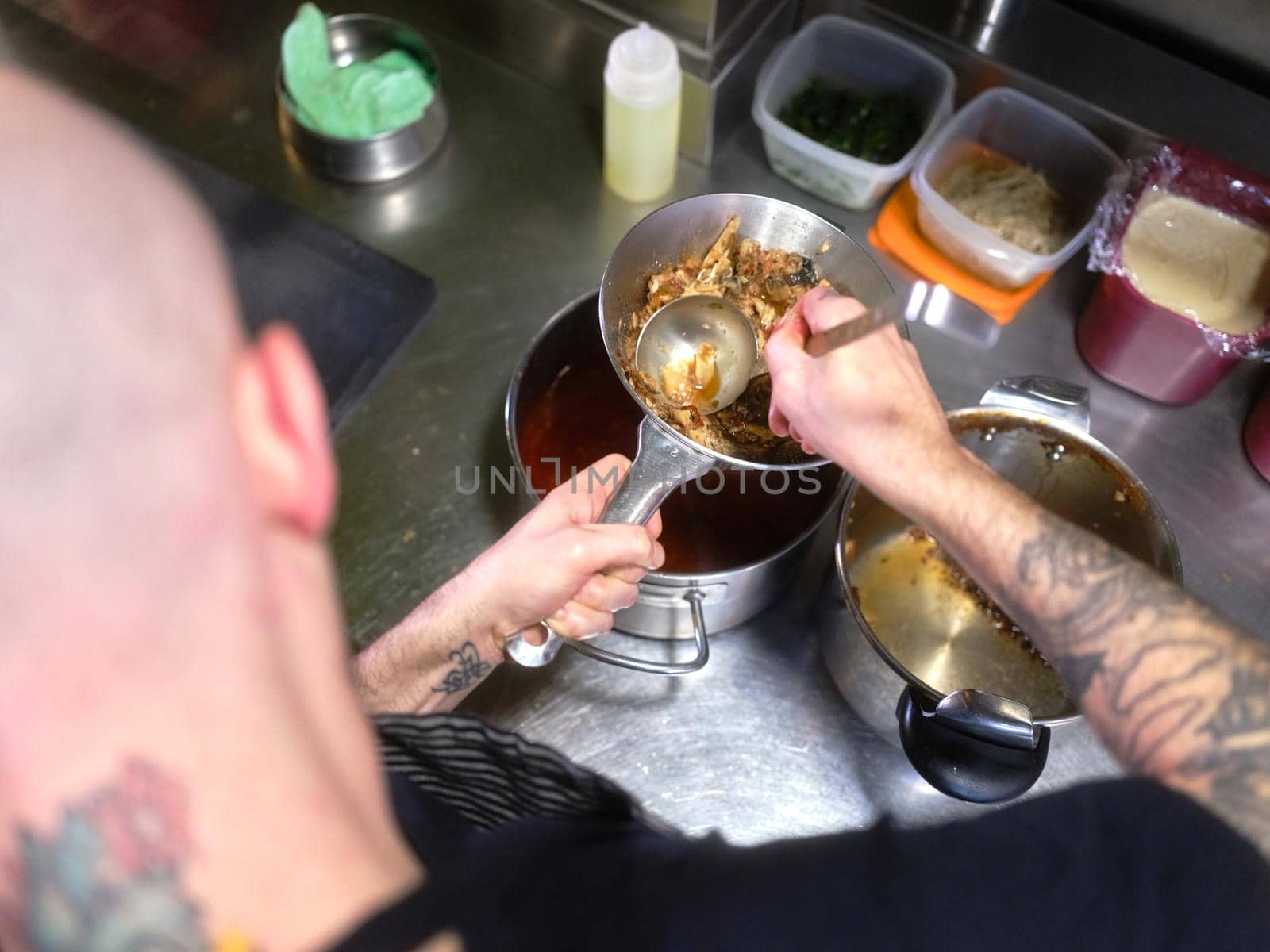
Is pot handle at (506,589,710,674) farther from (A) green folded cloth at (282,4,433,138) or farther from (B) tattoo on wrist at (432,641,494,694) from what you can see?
(A) green folded cloth at (282,4,433,138)

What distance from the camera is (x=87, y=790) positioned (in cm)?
21

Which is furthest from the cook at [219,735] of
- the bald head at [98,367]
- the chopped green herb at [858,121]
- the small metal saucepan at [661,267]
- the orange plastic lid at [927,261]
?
the chopped green herb at [858,121]

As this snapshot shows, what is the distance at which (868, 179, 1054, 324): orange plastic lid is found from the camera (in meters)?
0.91

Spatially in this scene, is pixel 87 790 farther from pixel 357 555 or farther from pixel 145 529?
pixel 357 555

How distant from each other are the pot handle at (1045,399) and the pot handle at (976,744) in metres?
0.24

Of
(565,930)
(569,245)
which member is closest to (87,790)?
(565,930)

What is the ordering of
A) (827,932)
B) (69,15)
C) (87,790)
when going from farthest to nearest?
(69,15)
(827,932)
(87,790)

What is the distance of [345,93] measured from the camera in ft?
3.22

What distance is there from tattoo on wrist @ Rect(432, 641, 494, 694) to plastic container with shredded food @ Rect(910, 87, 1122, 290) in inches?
23.2

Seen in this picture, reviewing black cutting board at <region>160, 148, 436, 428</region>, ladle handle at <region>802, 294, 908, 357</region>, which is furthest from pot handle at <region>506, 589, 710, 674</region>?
black cutting board at <region>160, 148, 436, 428</region>

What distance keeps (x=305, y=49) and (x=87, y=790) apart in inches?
36.4

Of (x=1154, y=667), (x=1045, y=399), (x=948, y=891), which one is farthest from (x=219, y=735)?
(x=1045, y=399)

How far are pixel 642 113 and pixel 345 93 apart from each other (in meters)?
0.34

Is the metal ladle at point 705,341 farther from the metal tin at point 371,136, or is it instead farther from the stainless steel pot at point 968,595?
the metal tin at point 371,136
